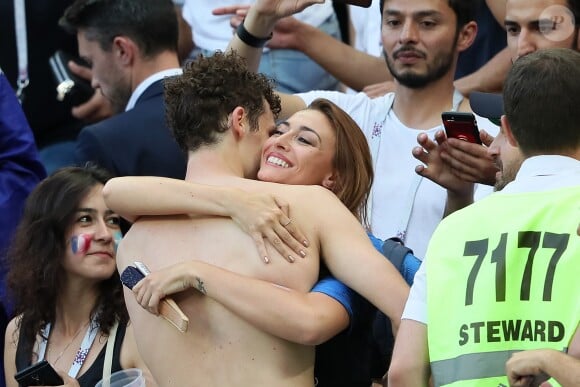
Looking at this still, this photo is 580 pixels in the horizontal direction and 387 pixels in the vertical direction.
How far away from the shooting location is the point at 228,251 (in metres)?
3.76

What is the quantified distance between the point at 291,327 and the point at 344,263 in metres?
0.28

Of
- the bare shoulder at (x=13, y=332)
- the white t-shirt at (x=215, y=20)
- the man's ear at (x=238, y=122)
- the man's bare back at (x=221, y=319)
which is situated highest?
the man's ear at (x=238, y=122)

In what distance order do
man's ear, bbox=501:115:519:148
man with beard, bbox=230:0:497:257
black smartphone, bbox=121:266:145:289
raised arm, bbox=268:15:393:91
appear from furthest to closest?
1. raised arm, bbox=268:15:393:91
2. man with beard, bbox=230:0:497:257
3. black smartphone, bbox=121:266:145:289
4. man's ear, bbox=501:115:519:148

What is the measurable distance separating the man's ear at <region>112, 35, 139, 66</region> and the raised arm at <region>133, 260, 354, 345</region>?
2.32m

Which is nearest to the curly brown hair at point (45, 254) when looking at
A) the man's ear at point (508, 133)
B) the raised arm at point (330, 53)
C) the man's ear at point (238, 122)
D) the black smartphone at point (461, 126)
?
the man's ear at point (238, 122)

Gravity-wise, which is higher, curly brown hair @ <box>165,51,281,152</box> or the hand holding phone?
curly brown hair @ <box>165,51,281,152</box>

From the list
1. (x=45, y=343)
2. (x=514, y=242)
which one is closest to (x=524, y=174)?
(x=514, y=242)

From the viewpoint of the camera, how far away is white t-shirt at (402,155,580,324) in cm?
323

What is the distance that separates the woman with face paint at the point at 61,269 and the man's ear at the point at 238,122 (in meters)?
1.23

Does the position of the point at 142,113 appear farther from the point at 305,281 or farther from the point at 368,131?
the point at 305,281

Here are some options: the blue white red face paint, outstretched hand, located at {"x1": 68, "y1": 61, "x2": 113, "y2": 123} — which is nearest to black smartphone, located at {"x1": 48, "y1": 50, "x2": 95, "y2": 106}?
outstretched hand, located at {"x1": 68, "y1": 61, "x2": 113, "y2": 123}

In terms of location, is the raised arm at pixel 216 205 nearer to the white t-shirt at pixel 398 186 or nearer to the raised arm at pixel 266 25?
the white t-shirt at pixel 398 186

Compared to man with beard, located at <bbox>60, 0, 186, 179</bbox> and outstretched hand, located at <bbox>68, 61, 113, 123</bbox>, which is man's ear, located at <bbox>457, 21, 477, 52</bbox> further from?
outstretched hand, located at <bbox>68, 61, 113, 123</bbox>

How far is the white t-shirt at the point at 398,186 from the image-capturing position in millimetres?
4980
